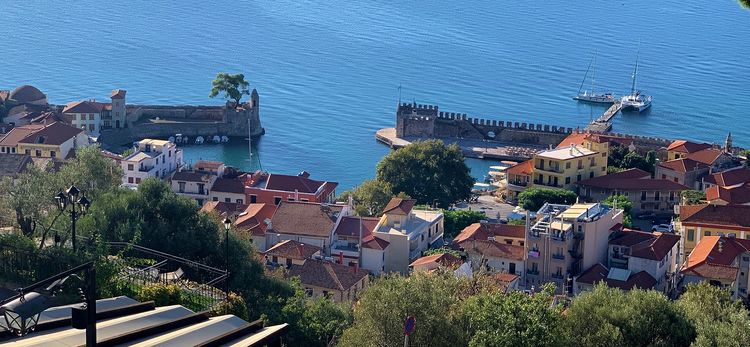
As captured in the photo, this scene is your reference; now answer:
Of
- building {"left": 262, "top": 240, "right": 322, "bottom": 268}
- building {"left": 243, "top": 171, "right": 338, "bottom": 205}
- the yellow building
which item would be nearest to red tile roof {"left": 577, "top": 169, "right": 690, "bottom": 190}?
the yellow building

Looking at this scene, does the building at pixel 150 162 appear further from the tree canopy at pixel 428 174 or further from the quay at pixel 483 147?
the quay at pixel 483 147

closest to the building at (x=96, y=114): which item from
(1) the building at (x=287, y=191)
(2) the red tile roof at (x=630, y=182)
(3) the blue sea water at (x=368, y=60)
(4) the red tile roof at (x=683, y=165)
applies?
(3) the blue sea water at (x=368, y=60)

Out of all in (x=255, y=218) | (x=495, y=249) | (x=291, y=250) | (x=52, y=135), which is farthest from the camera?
(x=52, y=135)

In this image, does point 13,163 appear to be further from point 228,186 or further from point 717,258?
point 717,258

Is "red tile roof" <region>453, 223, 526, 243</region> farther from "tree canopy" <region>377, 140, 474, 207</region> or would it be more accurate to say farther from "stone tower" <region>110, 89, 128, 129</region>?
"stone tower" <region>110, 89, 128, 129</region>

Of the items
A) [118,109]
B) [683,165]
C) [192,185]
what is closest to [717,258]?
[683,165]

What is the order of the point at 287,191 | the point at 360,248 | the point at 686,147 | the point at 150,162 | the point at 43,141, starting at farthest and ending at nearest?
1. the point at 686,147
2. the point at 43,141
3. the point at 150,162
4. the point at 287,191
5. the point at 360,248

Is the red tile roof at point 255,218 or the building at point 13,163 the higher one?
the building at point 13,163

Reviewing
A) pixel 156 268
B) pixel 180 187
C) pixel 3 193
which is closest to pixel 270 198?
pixel 180 187
